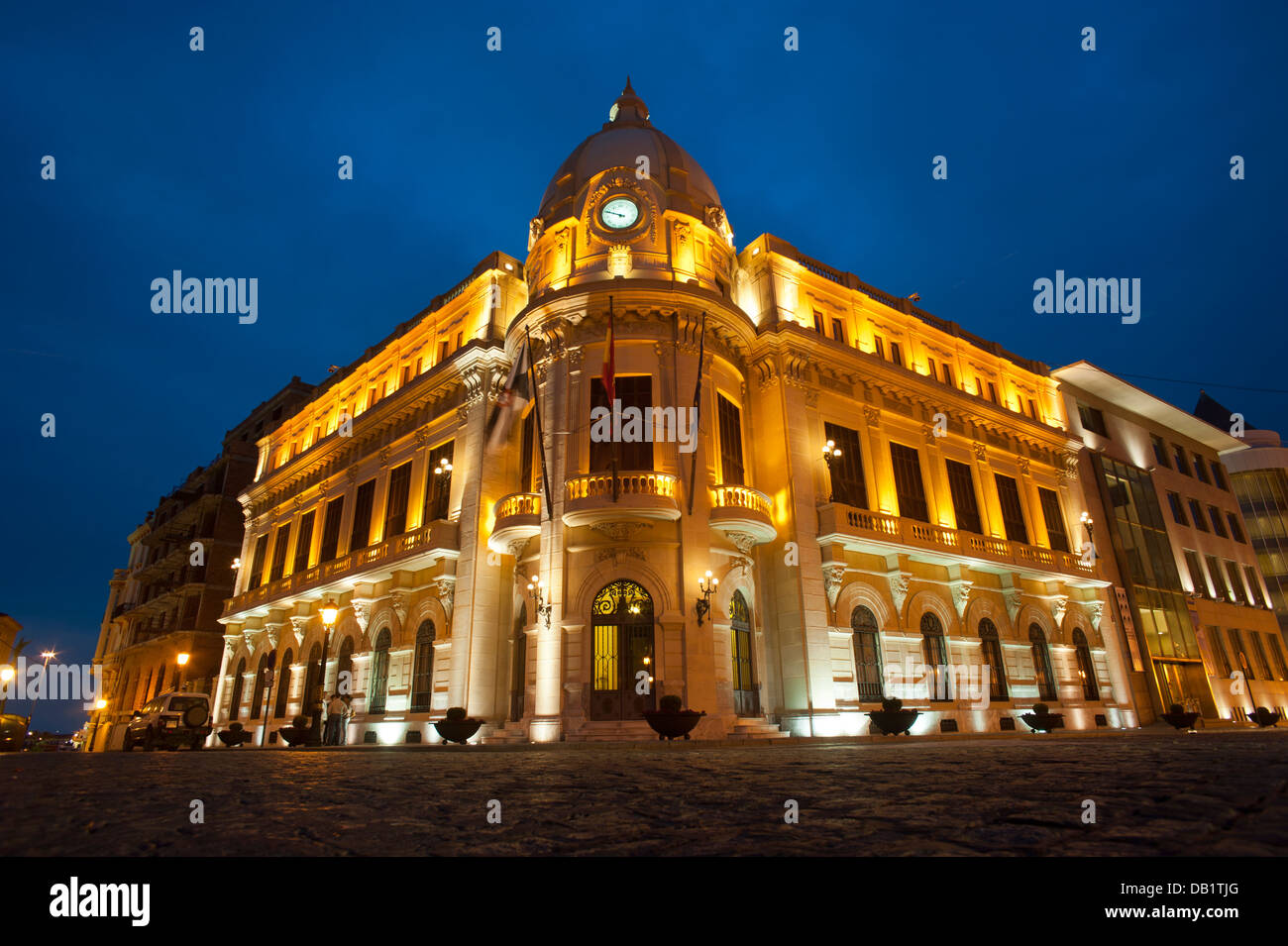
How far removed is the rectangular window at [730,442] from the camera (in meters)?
22.7

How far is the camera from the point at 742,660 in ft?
70.0

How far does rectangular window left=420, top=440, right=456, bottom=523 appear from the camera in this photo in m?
25.5

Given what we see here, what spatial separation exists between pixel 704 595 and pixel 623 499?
3.61m

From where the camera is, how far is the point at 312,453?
34062 mm

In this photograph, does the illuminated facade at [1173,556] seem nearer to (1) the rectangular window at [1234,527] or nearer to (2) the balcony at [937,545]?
(1) the rectangular window at [1234,527]

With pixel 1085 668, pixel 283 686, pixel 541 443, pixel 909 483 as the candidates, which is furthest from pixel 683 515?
pixel 283 686

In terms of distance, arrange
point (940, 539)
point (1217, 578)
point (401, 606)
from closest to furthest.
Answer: point (940, 539) → point (401, 606) → point (1217, 578)

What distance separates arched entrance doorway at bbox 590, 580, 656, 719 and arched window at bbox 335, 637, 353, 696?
13007 millimetres

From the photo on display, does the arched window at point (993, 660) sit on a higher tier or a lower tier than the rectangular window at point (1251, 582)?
lower

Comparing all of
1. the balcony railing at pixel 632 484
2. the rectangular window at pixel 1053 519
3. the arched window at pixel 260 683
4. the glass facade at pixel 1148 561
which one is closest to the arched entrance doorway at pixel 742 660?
the balcony railing at pixel 632 484

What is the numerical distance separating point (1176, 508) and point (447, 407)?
3861 cm

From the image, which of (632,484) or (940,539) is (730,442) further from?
(940,539)

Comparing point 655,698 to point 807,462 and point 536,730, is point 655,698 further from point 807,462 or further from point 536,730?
point 807,462

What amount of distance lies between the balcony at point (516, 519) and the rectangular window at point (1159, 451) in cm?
3606
